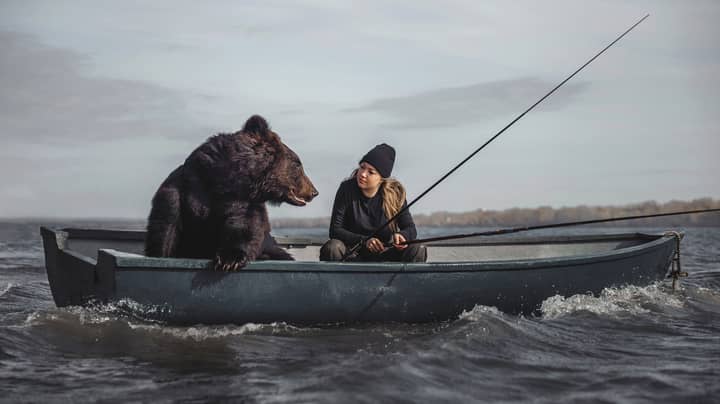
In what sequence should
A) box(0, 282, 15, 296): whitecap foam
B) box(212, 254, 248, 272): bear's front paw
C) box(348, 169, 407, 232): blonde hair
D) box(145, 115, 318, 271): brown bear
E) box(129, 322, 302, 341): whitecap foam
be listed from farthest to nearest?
box(0, 282, 15, 296): whitecap foam, box(348, 169, 407, 232): blonde hair, box(129, 322, 302, 341): whitecap foam, box(212, 254, 248, 272): bear's front paw, box(145, 115, 318, 271): brown bear

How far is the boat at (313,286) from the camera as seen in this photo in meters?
5.21

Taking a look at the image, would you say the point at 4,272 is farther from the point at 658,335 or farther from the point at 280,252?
the point at 658,335

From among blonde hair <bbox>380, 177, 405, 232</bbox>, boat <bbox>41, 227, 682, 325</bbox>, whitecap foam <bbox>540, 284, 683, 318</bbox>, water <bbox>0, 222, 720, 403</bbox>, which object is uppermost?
blonde hair <bbox>380, 177, 405, 232</bbox>

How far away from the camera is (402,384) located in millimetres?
4266

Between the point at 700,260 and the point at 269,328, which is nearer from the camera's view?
the point at 269,328

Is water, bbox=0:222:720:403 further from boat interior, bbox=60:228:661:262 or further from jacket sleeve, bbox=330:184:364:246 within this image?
boat interior, bbox=60:228:661:262

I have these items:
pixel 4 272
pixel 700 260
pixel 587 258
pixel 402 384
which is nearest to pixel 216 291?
pixel 402 384

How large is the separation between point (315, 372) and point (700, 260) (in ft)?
43.6

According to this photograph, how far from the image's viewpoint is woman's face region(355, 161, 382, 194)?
625 cm

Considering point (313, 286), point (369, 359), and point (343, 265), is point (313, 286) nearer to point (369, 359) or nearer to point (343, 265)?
point (343, 265)

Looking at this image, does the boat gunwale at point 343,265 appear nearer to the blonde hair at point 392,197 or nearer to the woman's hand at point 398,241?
the woman's hand at point 398,241

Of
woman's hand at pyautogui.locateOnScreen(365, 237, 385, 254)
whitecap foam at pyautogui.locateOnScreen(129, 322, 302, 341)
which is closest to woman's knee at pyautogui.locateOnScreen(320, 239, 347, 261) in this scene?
woman's hand at pyautogui.locateOnScreen(365, 237, 385, 254)

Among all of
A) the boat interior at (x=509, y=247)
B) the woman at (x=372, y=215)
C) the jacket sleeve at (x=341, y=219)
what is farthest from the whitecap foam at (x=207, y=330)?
the boat interior at (x=509, y=247)

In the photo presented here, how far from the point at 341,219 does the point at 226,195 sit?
1.56 meters
